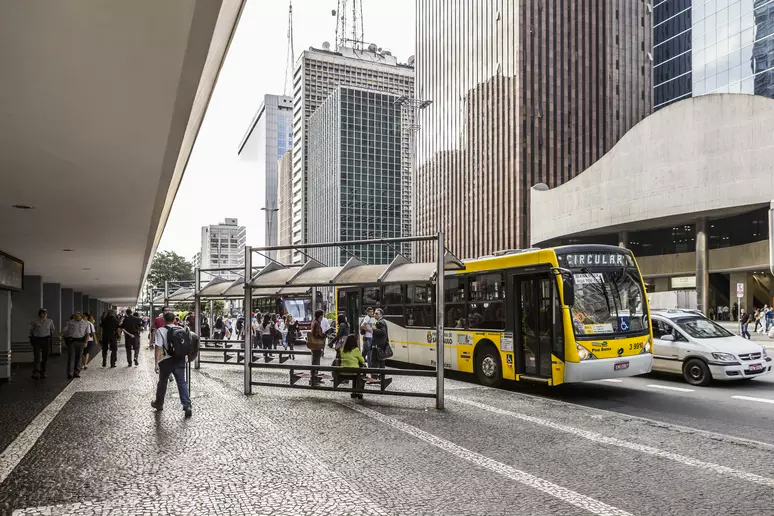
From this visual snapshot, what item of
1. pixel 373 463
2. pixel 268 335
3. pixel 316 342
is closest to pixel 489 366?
pixel 316 342

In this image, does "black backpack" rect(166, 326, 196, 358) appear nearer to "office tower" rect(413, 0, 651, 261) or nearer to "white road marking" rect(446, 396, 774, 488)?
→ "white road marking" rect(446, 396, 774, 488)

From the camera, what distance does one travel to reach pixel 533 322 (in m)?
12.6

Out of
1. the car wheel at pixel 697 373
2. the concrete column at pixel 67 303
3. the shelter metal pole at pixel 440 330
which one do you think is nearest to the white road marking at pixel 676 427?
the shelter metal pole at pixel 440 330

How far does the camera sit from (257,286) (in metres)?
12.7

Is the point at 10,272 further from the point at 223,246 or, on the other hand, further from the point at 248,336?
the point at 223,246

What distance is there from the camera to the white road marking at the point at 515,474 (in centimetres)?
537

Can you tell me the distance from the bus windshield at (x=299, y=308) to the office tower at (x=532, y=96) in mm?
47483

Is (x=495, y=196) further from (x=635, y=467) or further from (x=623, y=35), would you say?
(x=635, y=467)

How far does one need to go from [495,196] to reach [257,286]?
7115 cm

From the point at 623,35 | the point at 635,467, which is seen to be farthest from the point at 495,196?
the point at 635,467

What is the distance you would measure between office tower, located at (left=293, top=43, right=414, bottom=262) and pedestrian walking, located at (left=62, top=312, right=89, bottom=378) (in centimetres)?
12193

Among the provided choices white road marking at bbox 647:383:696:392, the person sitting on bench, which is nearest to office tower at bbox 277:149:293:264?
white road marking at bbox 647:383:696:392

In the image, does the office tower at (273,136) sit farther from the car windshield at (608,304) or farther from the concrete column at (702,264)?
the car windshield at (608,304)

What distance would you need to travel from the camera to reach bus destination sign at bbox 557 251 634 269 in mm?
12133
